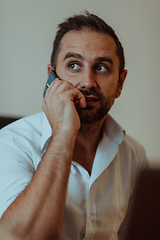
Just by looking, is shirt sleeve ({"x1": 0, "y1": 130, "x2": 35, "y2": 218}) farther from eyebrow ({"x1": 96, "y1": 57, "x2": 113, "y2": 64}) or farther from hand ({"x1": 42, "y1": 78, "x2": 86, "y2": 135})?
eyebrow ({"x1": 96, "y1": 57, "x2": 113, "y2": 64})

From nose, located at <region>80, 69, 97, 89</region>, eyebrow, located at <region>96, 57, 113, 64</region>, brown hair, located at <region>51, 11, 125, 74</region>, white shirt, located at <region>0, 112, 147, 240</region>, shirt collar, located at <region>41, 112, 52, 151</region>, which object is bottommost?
white shirt, located at <region>0, 112, 147, 240</region>

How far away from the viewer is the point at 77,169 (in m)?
0.58

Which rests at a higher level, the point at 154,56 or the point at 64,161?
the point at 154,56

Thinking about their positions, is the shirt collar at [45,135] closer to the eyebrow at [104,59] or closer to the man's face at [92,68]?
the man's face at [92,68]

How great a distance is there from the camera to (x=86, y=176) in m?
0.58

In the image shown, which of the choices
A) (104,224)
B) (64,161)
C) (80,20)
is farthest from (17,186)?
(80,20)

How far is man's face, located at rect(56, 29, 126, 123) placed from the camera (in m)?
0.52

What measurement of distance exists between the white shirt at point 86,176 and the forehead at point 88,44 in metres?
0.20

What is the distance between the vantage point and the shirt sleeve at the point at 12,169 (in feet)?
1.36

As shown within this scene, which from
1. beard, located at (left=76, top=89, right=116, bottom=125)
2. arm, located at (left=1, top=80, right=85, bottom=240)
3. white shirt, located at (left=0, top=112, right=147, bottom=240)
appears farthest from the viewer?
beard, located at (left=76, top=89, right=116, bottom=125)

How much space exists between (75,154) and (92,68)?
9.9 inches

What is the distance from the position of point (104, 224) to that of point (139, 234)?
96 millimetres

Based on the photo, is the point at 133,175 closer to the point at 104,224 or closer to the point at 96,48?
the point at 104,224

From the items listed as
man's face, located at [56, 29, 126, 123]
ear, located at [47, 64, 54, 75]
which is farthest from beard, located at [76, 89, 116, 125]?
ear, located at [47, 64, 54, 75]
